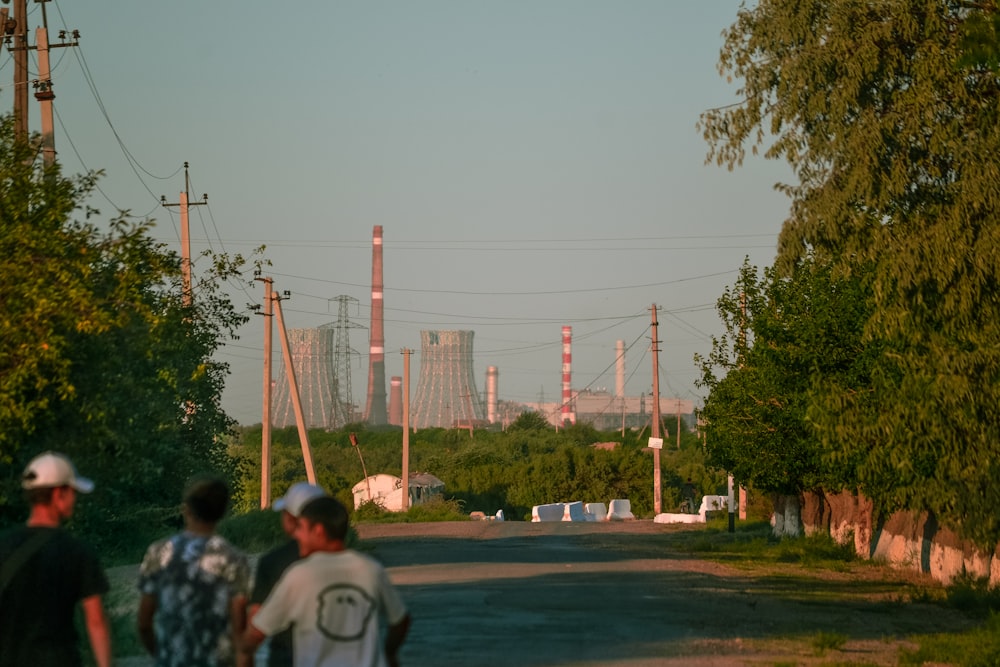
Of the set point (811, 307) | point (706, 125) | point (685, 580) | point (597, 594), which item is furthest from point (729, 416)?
point (706, 125)

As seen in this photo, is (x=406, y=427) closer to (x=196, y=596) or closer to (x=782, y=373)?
(x=782, y=373)

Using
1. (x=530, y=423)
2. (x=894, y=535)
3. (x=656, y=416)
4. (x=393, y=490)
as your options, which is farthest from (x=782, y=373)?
(x=530, y=423)

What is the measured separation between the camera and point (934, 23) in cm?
1867

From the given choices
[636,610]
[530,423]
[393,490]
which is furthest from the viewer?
[530,423]

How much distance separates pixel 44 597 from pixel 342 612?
1.34 meters

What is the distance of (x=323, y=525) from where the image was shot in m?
6.48

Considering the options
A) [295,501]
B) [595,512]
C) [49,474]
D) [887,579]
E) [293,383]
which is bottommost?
[887,579]

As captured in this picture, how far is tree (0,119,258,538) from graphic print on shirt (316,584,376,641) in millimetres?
13947

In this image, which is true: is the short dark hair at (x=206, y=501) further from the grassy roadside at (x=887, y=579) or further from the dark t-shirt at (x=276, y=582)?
the grassy roadside at (x=887, y=579)

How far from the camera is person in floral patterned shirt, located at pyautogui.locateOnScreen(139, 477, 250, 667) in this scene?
6.80 metres

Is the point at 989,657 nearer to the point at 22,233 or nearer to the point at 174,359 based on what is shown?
the point at 22,233

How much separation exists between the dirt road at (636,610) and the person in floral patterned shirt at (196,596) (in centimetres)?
791

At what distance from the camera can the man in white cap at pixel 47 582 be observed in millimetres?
6355

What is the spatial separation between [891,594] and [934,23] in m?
10.9
